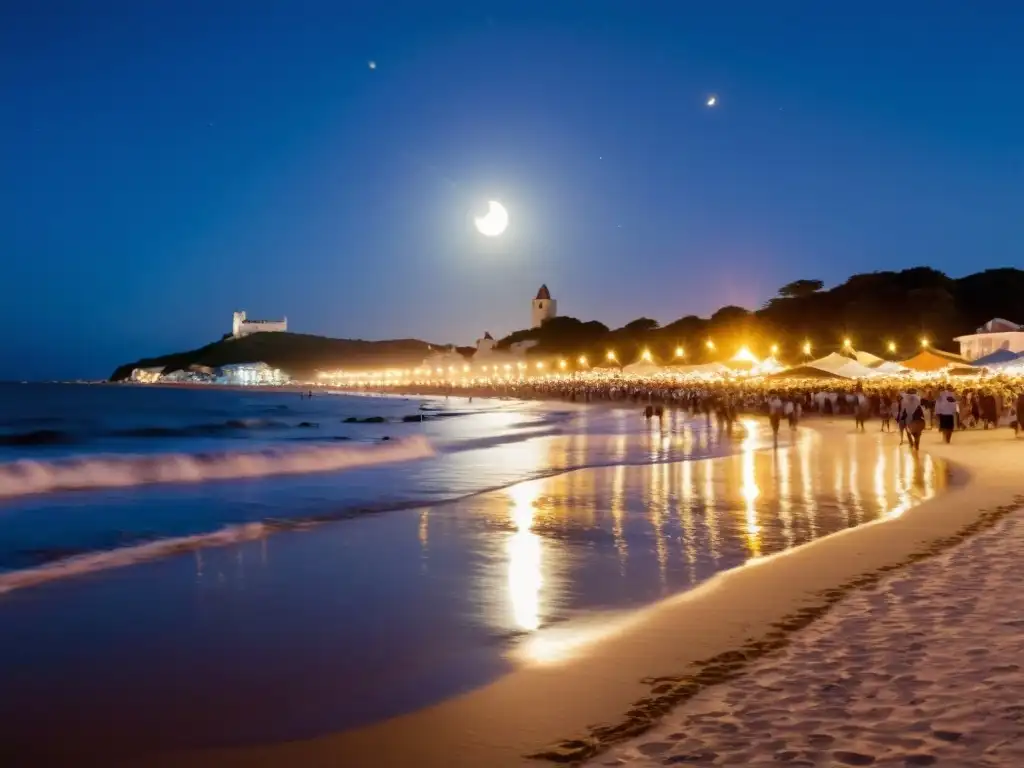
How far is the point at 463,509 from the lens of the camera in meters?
13.5

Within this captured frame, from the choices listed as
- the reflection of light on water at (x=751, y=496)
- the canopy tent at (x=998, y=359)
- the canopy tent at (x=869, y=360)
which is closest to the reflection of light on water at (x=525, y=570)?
the reflection of light on water at (x=751, y=496)

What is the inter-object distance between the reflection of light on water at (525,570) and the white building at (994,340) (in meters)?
39.3

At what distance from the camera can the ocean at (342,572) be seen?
5336mm

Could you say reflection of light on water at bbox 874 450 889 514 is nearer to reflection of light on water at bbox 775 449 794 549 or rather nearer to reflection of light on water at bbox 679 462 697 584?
reflection of light on water at bbox 775 449 794 549

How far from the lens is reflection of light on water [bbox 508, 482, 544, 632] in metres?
7.10

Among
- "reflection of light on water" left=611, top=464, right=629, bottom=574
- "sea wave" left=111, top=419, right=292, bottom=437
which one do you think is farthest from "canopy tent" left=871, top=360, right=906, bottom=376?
"sea wave" left=111, top=419, right=292, bottom=437

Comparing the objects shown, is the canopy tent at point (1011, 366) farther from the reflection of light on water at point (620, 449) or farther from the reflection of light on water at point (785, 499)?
the reflection of light on water at point (785, 499)

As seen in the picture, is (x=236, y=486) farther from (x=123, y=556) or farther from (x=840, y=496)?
(x=840, y=496)

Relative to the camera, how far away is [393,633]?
6746 millimetres

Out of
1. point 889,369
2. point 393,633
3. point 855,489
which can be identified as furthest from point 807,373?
point 393,633

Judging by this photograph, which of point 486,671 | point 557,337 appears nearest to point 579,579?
point 486,671

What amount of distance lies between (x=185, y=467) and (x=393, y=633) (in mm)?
18826

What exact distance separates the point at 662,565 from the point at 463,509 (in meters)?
5.16

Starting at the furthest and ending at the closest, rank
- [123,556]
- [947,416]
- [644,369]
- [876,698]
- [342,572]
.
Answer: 1. [644,369]
2. [947,416]
3. [123,556]
4. [342,572]
5. [876,698]
